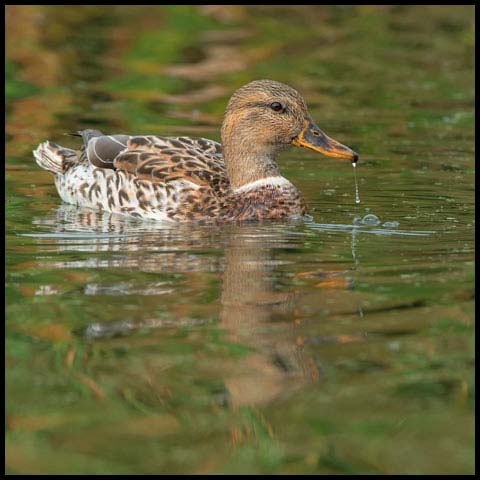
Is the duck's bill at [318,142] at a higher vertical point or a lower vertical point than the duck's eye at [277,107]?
lower

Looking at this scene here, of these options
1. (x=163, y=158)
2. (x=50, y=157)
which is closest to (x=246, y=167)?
(x=163, y=158)

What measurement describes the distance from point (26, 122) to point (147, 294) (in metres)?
7.49

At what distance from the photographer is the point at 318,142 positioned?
37.2 feet

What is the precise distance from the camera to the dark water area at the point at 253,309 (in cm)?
588

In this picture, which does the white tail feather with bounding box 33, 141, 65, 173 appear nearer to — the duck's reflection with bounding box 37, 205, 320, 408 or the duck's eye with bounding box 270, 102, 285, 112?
the duck's reflection with bounding box 37, 205, 320, 408

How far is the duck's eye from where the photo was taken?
11.3 m

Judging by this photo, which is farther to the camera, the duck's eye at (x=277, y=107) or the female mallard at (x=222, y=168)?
the duck's eye at (x=277, y=107)

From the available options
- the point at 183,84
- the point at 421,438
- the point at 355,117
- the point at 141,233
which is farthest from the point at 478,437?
the point at 183,84

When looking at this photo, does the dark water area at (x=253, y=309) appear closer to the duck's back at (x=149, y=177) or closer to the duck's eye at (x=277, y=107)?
the duck's back at (x=149, y=177)

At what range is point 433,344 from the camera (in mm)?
7152

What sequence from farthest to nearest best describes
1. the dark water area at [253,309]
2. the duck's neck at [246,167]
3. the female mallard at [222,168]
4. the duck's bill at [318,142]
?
the duck's neck at [246,167] → the duck's bill at [318,142] → the female mallard at [222,168] → the dark water area at [253,309]

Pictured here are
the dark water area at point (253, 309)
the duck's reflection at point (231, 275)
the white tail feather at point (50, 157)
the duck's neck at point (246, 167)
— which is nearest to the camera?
the dark water area at point (253, 309)

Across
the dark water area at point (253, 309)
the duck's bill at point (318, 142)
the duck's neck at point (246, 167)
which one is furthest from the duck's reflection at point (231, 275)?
the duck's bill at point (318, 142)

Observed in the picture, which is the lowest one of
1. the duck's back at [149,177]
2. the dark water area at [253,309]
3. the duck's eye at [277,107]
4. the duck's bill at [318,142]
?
the dark water area at [253,309]
